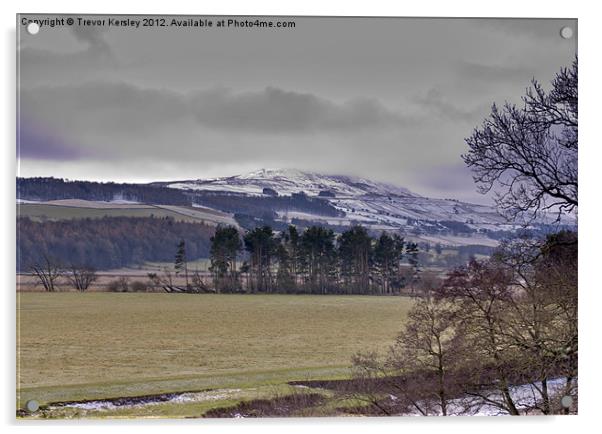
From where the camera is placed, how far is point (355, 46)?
7344 mm

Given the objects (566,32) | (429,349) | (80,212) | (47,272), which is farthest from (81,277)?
(566,32)

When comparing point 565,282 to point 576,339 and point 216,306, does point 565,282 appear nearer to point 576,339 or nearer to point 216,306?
point 576,339

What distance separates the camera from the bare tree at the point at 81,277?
24.0 feet

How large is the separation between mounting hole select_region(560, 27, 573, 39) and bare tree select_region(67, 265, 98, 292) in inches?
169

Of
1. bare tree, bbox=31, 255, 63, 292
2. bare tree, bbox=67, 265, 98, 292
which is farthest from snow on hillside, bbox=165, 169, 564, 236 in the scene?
bare tree, bbox=31, 255, 63, 292

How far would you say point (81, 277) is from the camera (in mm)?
7371

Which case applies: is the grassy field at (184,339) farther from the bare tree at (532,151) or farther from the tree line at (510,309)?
the bare tree at (532,151)

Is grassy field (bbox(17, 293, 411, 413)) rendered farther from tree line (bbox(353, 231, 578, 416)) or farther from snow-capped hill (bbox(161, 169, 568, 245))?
snow-capped hill (bbox(161, 169, 568, 245))

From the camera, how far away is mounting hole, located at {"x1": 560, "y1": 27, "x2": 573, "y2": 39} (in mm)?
7391

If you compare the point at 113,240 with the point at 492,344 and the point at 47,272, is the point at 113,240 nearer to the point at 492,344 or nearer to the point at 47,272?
the point at 47,272

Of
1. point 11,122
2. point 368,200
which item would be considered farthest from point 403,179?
point 11,122

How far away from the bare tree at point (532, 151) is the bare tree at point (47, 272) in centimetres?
345

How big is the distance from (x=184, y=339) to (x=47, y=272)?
1.23m
